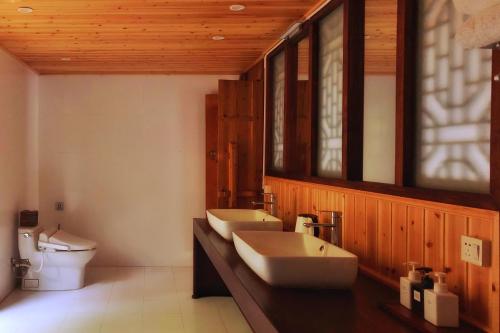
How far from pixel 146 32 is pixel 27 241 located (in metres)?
2.31

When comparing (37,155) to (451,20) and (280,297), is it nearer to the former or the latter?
(280,297)

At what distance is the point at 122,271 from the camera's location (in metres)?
5.58

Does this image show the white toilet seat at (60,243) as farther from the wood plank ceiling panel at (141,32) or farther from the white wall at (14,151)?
the wood plank ceiling panel at (141,32)

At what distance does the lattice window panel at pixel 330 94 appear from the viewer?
9.87 feet

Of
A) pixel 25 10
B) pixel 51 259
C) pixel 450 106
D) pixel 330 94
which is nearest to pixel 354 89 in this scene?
pixel 330 94

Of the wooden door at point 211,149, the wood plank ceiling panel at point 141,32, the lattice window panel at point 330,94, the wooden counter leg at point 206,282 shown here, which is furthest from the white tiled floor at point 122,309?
the wood plank ceiling panel at point 141,32

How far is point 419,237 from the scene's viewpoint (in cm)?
196

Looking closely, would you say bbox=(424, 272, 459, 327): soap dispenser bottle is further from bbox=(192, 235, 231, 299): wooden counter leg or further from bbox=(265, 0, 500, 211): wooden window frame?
bbox=(192, 235, 231, 299): wooden counter leg

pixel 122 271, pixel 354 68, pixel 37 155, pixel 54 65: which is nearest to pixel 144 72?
pixel 54 65

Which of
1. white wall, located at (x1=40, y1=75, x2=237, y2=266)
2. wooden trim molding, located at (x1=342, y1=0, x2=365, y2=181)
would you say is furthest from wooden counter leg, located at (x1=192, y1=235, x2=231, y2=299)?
wooden trim molding, located at (x1=342, y1=0, x2=365, y2=181)

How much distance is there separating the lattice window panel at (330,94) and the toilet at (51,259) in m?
2.73

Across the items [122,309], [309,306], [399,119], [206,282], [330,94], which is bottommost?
[122,309]

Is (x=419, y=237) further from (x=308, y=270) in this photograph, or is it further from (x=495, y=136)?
(x=495, y=136)

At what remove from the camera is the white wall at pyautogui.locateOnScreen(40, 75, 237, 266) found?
226 inches
